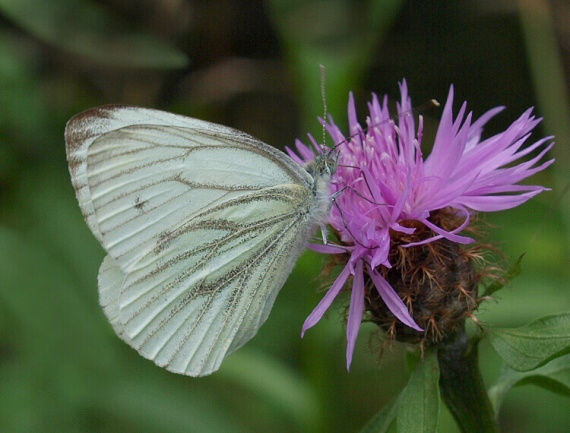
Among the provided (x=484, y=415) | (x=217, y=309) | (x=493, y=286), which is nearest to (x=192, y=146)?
(x=217, y=309)

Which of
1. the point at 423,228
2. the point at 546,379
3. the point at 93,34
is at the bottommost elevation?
the point at 546,379

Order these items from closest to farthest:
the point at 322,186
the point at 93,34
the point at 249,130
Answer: the point at 322,186 < the point at 93,34 < the point at 249,130

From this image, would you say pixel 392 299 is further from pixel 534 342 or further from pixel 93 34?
pixel 93 34

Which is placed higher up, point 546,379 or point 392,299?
point 392,299

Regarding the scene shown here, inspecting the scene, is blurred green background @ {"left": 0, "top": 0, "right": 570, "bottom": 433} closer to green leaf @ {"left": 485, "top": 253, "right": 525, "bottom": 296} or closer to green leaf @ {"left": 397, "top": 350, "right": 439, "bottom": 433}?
green leaf @ {"left": 397, "top": 350, "right": 439, "bottom": 433}

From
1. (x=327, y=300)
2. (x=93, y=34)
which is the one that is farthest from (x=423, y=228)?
(x=93, y=34)

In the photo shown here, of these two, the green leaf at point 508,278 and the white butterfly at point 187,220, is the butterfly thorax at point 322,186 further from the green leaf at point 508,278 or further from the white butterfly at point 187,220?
the green leaf at point 508,278

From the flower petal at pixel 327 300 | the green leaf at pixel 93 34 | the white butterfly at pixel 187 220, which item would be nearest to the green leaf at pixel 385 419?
the flower petal at pixel 327 300

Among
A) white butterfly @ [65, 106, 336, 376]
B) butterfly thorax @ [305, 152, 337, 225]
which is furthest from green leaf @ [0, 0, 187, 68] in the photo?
butterfly thorax @ [305, 152, 337, 225]
